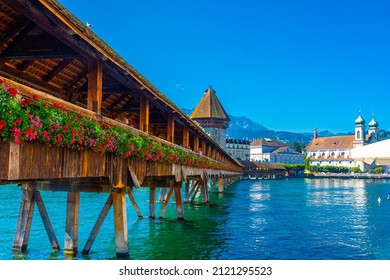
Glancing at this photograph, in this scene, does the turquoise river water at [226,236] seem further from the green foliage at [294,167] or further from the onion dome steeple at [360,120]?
the onion dome steeple at [360,120]

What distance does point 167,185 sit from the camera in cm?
2066

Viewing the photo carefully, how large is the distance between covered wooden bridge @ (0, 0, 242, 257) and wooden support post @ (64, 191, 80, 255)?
31mm

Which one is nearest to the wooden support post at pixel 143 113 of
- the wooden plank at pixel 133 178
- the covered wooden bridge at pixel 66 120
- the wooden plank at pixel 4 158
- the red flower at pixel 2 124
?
the covered wooden bridge at pixel 66 120

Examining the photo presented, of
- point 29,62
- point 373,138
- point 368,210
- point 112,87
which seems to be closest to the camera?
point 29,62

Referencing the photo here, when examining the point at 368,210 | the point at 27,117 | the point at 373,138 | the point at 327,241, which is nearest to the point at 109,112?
the point at 327,241

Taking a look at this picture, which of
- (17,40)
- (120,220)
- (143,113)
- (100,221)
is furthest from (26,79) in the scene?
(120,220)

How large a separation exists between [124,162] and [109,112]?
7935 mm

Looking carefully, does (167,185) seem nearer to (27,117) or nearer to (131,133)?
(131,133)

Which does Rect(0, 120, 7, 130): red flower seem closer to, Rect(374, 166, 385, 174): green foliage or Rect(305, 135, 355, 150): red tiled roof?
Rect(374, 166, 385, 174): green foliage

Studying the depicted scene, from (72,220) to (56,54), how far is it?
227 inches

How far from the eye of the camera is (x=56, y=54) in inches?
372

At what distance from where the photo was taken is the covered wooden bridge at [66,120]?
6.79m

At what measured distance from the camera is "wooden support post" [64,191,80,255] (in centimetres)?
1312
